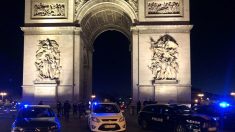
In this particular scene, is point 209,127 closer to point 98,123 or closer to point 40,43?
point 98,123

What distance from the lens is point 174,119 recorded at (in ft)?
71.1

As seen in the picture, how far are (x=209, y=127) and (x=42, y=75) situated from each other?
835 inches

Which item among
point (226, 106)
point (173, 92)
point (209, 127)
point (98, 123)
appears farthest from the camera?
point (173, 92)

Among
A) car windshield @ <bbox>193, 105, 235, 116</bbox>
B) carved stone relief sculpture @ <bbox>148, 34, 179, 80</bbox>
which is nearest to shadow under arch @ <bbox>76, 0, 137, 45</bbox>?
carved stone relief sculpture @ <bbox>148, 34, 179, 80</bbox>

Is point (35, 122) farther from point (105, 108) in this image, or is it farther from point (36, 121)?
point (105, 108)

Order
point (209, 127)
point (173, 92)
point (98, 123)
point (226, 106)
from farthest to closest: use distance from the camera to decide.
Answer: point (173, 92), point (226, 106), point (98, 123), point (209, 127)

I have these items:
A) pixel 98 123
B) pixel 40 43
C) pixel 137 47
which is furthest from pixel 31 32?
pixel 98 123

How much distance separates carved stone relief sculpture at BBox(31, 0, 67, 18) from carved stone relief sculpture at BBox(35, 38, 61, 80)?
2337mm

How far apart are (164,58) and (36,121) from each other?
71.2 ft

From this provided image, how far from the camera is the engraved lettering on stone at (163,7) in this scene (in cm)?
3803

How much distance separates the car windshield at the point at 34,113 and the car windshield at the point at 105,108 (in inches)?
164

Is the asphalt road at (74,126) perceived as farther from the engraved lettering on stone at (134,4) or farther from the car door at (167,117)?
the engraved lettering on stone at (134,4)

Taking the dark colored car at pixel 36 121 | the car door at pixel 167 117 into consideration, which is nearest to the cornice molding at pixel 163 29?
the car door at pixel 167 117

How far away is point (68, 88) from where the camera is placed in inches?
1484
